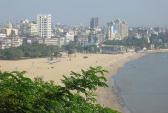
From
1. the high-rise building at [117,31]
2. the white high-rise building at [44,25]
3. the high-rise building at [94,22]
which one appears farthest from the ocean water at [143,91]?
the high-rise building at [94,22]

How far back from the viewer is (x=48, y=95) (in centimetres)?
289

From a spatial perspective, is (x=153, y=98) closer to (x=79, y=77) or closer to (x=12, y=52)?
(x=79, y=77)

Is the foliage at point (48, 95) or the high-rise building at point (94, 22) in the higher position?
the high-rise building at point (94, 22)

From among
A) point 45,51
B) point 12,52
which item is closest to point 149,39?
point 45,51

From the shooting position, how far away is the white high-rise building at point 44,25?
68.9 m

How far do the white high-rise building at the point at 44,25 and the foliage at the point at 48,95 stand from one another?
65.5m

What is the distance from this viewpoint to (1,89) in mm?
3000

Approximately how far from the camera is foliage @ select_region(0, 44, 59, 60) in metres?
44.5

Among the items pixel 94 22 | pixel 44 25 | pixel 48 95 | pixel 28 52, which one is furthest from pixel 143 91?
pixel 94 22

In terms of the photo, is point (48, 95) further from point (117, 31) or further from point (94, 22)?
point (94, 22)

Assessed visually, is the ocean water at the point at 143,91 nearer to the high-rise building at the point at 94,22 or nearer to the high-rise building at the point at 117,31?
the high-rise building at the point at 117,31

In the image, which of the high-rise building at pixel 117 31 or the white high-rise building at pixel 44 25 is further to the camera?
the high-rise building at pixel 117 31

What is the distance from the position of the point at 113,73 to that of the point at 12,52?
13.8 m

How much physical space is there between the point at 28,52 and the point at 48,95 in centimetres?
4526
